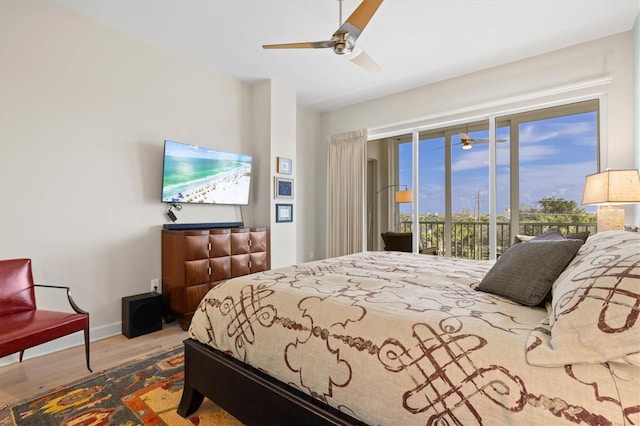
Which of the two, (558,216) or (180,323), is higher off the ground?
(558,216)

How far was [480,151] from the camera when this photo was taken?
4.27 metres

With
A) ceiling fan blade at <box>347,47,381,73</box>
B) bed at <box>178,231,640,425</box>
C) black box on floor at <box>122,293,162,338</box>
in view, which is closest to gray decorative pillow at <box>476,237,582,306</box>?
bed at <box>178,231,640,425</box>

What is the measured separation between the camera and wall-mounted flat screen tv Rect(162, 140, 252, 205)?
10.8 ft

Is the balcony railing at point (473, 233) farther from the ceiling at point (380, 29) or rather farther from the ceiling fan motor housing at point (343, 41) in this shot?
the ceiling fan motor housing at point (343, 41)

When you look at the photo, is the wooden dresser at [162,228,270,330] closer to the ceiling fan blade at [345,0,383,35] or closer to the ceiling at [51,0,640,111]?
the ceiling at [51,0,640,111]

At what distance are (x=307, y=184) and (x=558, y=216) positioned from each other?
3.61m

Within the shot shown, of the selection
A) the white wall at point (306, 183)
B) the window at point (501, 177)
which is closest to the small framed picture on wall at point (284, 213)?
the white wall at point (306, 183)

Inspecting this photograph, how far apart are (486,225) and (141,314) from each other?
4.36 meters

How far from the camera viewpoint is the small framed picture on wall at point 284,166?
14.1ft

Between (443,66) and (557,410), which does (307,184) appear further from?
(557,410)

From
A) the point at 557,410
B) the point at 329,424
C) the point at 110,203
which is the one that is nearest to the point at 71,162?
the point at 110,203

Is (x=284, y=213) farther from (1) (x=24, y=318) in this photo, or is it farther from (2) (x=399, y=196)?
(1) (x=24, y=318)

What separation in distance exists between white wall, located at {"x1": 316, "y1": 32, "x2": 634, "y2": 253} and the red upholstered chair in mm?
4386

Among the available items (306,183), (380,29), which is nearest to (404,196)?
(306,183)
